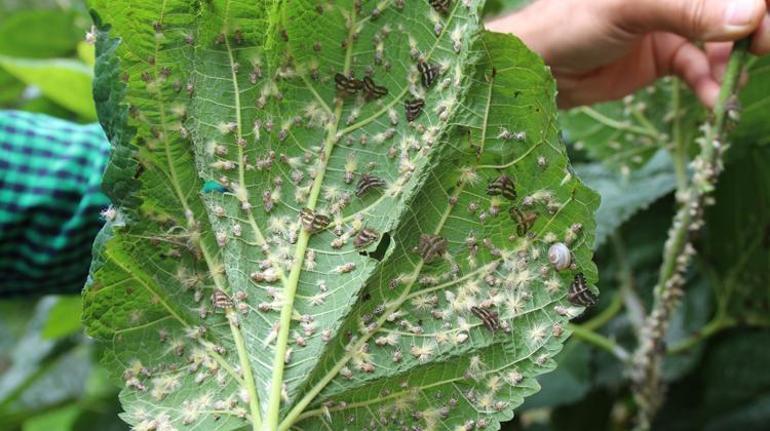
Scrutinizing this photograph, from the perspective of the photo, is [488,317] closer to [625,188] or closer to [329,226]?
[329,226]

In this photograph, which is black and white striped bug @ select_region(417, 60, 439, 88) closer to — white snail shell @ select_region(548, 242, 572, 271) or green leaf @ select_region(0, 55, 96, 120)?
white snail shell @ select_region(548, 242, 572, 271)

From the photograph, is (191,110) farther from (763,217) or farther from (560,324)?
(763,217)

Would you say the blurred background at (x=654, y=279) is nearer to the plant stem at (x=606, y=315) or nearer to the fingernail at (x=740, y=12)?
the plant stem at (x=606, y=315)

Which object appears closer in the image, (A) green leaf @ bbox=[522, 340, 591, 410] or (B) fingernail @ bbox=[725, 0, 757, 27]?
→ (B) fingernail @ bbox=[725, 0, 757, 27]

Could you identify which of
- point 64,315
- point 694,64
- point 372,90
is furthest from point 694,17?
point 64,315

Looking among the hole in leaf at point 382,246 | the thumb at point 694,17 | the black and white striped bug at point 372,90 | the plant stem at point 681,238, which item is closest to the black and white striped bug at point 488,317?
the hole in leaf at point 382,246

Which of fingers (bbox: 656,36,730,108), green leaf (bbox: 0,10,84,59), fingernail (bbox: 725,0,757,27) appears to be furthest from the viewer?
green leaf (bbox: 0,10,84,59)

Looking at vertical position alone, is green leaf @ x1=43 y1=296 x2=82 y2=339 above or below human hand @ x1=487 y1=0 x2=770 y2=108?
below

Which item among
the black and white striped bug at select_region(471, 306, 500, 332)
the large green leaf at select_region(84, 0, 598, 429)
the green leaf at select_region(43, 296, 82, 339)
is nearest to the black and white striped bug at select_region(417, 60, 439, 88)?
the large green leaf at select_region(84, 0, 598, 429)
